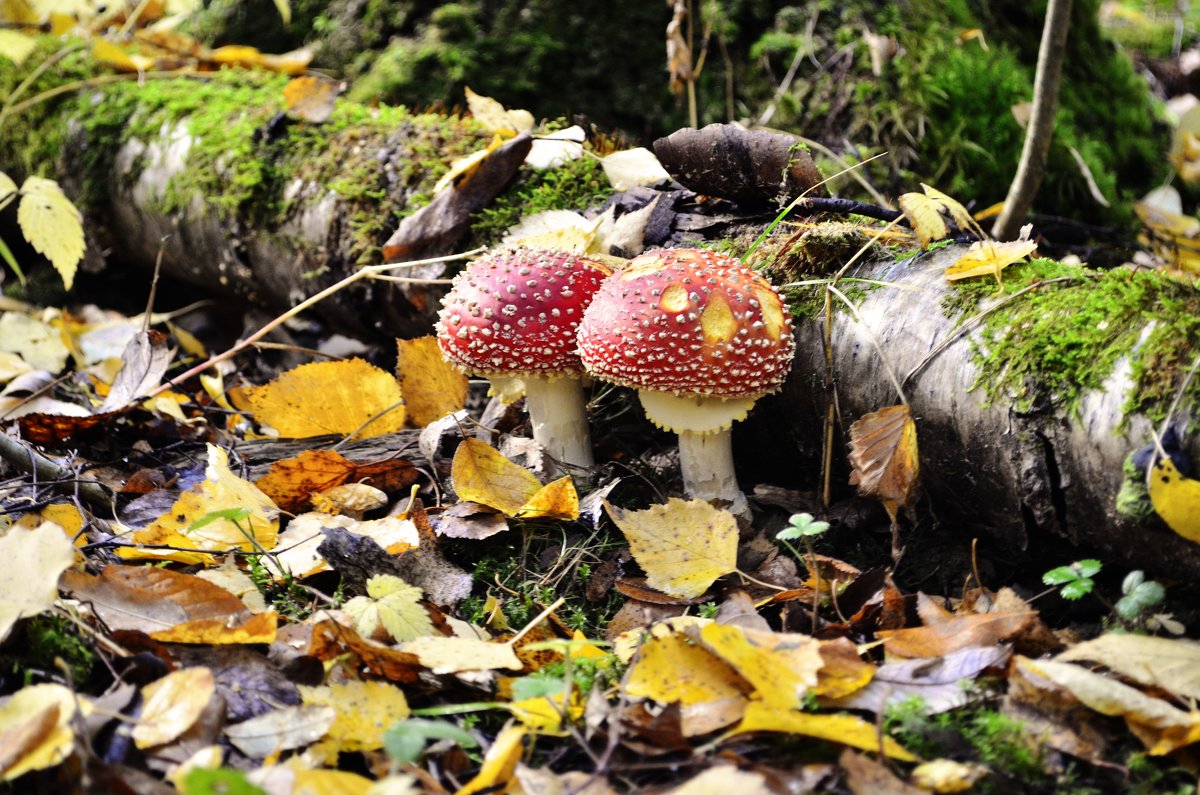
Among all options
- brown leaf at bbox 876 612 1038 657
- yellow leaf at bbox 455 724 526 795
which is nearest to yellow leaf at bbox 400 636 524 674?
yellow leaf at bbox 455 724 526 795

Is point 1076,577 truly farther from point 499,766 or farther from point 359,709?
point 359,709

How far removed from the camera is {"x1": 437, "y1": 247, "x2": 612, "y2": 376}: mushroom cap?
269cm

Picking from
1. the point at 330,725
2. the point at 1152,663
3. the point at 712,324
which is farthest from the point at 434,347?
the point at 1152,663

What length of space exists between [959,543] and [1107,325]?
70 centimetres

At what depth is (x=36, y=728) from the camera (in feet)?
5.75

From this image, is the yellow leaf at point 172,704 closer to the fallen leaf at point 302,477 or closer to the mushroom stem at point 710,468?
the fallen leaf at point 302,477

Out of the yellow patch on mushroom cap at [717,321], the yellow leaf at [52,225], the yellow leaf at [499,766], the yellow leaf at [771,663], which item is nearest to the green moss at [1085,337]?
the yellow patch on mushroom cap at [717,321]

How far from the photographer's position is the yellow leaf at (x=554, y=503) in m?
2.69

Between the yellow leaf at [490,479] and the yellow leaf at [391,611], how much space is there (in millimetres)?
464

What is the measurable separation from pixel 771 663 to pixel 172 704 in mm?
1157

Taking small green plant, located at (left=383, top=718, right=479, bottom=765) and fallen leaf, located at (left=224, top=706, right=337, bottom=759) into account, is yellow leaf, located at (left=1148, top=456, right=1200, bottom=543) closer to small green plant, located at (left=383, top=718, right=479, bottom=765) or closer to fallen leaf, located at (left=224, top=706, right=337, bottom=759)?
small green plant, located at (left=383, top=718, right=479, bottom=765)

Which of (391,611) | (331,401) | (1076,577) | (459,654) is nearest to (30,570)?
(391,611)

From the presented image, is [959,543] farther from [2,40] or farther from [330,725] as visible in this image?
[2,40]

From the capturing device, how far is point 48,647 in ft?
6.74
